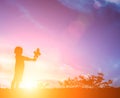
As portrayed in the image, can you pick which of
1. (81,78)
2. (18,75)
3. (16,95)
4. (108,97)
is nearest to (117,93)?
(108,97)

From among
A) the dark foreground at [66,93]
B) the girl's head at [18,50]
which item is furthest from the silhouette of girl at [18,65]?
the dark foreground at [66,93]

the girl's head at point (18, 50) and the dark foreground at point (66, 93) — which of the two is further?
the girl's head at point (18, 50)

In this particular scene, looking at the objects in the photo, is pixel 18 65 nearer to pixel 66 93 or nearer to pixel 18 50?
pixel 18 50

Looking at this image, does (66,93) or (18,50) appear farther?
(18,50)

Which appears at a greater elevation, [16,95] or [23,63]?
[23,63]

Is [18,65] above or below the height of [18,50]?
below

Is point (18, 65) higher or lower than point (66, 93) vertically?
higher

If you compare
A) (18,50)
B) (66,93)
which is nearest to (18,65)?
(18,50)

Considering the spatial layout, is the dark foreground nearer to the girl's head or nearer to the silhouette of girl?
the silhouette of girl

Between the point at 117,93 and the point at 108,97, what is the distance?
47 centimetres

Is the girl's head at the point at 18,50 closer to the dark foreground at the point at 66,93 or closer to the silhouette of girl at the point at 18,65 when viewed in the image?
the silhouette of girl at the point at 18,65

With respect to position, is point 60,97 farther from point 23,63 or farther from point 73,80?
point 73,80

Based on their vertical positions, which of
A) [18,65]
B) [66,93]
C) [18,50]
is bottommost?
[66,93]

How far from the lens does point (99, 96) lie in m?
9.41
